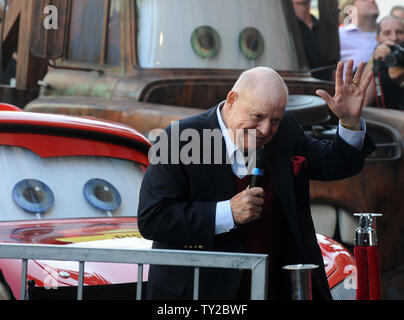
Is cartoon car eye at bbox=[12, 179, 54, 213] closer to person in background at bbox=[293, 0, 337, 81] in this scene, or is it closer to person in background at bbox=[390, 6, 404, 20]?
person in background at bbox=[293, 0, 337, 81]

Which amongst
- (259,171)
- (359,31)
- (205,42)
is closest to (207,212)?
(259,171)

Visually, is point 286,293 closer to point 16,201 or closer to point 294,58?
point 16,201

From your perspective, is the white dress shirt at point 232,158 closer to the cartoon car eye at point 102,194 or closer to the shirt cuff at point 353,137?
the shirt cuff at point 353,137

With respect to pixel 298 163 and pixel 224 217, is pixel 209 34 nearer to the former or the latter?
pixel 298 163

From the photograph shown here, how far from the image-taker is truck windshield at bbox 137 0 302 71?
7270 mm

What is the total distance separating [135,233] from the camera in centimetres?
433

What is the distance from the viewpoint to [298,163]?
317cm

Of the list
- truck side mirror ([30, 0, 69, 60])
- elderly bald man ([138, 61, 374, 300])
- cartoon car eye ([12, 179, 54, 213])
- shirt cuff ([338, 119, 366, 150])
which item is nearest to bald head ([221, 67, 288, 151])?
elderly bald man ([138, 61, 374, 300])

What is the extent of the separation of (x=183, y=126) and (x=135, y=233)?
130 cm

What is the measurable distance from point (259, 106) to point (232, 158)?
0.63 feet

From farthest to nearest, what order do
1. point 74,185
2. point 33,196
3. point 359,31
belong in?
1. point 359,31
2. point 74,185
3. point 33,196

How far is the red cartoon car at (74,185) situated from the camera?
4215 millimetres

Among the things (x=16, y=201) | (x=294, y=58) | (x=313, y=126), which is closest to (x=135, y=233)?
(x=16, y=201)

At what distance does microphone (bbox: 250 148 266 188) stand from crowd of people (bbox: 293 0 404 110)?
4.99 metres
